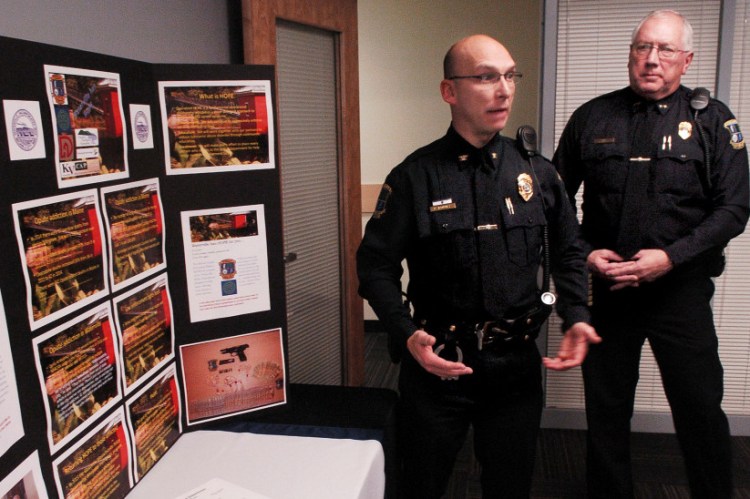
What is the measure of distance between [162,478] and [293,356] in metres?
1.29

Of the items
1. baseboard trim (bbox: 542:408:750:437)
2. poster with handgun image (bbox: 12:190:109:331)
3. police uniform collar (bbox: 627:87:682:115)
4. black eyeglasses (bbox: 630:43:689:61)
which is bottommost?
baseboard trim (bbox: 542:408:750:437)

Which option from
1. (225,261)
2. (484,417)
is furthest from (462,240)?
(225,261)

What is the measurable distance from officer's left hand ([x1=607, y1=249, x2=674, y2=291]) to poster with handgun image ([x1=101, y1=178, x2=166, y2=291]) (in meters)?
1.36

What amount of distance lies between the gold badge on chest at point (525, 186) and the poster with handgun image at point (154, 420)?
3.32 feet

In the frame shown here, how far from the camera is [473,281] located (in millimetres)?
1587

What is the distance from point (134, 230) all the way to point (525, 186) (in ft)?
3.22

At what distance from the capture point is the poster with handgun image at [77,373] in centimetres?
112

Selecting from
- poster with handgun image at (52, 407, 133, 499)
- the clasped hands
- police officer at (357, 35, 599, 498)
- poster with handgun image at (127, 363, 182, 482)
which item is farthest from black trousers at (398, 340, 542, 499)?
poster with handgun image at (52, 407, 133, 499)

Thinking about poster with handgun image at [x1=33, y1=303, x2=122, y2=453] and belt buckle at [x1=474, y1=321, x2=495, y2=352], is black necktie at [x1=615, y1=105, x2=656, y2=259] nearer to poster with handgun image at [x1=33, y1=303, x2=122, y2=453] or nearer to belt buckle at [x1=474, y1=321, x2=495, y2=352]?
belt buckle at [x1=474, y1=321, x2=495, y2=352]

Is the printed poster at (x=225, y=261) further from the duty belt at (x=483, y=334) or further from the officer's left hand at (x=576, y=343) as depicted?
the officer's left hand at (x=576, y=343)

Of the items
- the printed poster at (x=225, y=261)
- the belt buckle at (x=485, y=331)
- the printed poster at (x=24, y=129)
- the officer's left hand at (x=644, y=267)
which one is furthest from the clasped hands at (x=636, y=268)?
the printed poster at (x=24, y=129)

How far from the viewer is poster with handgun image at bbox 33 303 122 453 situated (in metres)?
1.12

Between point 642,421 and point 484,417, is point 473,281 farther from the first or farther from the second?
point 642,421

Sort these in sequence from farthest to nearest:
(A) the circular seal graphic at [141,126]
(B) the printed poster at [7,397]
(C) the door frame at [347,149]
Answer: (C) the door frame at [347,149] < (A) the circular seal graphic at [141,126] < (B) the printed poster at [7,397]
